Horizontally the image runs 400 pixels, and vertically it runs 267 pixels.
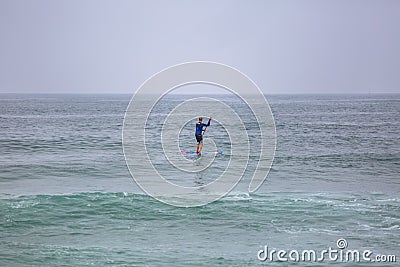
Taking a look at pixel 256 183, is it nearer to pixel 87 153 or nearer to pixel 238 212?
pixel 238 212

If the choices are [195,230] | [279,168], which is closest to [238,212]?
[195,230]

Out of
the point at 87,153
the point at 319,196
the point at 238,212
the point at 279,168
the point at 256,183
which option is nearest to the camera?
the point at 238,212

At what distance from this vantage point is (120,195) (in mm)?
21781

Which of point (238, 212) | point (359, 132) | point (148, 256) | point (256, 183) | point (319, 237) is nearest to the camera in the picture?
point (148, 256)

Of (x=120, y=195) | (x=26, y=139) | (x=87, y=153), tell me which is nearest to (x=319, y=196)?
(x=120, y=195)

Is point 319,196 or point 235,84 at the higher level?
point 235,84

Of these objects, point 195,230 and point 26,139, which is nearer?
point 195,230

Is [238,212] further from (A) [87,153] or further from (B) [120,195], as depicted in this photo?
(A) [87,153]

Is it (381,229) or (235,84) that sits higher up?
(235,84)

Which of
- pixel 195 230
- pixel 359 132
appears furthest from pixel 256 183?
pixel 359 132

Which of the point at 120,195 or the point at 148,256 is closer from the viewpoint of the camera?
the point at 148,256

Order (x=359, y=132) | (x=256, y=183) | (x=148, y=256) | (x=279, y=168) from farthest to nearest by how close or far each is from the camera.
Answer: (x=359, y=132) → (x=279, y=168) → (x=256, y=183) → (x=148, y=256)

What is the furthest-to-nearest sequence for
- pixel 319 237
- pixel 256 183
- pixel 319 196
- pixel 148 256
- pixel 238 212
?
pixel 256 183, pixel 319 196, pixel 238 212, pixel 319 237, pixel 148 256

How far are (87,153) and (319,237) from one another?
23.7 m
